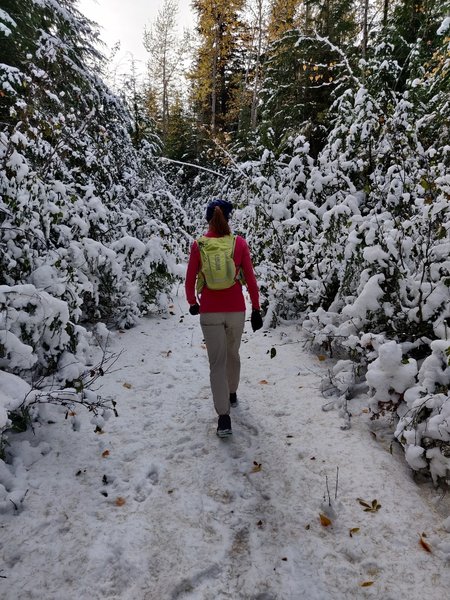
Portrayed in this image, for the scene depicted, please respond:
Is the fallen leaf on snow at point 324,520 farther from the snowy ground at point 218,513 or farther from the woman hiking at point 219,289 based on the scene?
the woman hiking at point 219,289

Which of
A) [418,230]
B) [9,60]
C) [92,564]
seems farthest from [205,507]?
[9,60]

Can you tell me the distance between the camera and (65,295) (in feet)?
13.5

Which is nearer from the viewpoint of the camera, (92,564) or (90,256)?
(92,564)

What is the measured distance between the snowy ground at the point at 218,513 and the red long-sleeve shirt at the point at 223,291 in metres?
1.27

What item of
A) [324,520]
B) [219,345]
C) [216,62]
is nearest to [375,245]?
[219,345]

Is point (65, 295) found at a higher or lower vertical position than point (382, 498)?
higher

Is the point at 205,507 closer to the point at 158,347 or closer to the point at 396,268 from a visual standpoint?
the point at 396,268

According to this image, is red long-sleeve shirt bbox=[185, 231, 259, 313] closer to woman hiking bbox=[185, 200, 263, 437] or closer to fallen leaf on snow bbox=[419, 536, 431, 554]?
woman hiking bbox=[185, 200, 263, 437]

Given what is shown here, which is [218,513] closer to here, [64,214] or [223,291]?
[223,291]

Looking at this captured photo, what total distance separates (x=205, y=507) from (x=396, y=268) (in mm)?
2802

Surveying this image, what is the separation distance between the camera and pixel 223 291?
373 centimetres

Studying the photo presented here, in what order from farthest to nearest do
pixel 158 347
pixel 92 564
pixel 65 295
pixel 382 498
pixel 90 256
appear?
1. pixel 158 347
2. pixel 90 256
3. pixel 65 295
4. pixel 382 498
5. pixel 92 564

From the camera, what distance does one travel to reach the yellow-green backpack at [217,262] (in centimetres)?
363

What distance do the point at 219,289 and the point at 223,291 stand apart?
59 mm
